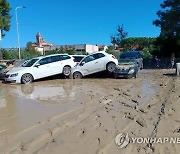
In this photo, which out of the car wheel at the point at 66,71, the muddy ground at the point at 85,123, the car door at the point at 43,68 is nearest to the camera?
the muddy ground at the point at 85,123

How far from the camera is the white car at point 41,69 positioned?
18.7 m

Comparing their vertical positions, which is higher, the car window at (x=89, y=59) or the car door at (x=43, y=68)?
the car window at (x=89, y=59)

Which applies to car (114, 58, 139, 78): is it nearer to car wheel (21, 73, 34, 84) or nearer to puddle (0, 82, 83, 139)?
car wheel (21, 73, 34, 84)

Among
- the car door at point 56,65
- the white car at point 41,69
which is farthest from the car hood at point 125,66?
the car door at point 56,65

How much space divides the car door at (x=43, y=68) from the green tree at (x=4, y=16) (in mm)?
21856

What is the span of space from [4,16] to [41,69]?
2466cm

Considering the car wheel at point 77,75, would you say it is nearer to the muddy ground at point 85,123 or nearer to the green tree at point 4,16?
the muddy ground at point 85,123

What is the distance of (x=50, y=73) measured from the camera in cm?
1959

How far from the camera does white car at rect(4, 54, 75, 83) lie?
1866 centimetres

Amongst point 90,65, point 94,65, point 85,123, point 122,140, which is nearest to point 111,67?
point 94,65

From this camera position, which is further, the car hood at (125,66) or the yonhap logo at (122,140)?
the car hood at (125,66)

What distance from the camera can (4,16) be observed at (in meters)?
41.2

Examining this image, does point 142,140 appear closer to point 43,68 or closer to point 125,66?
point 125,66

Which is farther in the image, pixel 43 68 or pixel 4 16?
pixel 4 16
